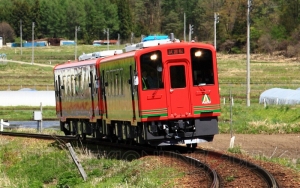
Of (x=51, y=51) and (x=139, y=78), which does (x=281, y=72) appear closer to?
(x=51, y=51)

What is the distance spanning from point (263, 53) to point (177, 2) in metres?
52.6

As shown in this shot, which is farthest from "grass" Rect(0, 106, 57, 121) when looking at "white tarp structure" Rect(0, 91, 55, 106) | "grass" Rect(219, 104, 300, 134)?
"grass" Rect(219, 104, 300, 134)

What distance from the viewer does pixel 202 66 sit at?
21.9 meters

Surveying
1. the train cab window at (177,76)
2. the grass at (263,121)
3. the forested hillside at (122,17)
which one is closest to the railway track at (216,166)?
the train cab window at (177,76)

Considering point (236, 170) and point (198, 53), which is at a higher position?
point (198, 53)

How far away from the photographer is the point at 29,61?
398 feet

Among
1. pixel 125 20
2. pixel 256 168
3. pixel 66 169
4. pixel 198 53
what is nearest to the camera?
pixel 256 168

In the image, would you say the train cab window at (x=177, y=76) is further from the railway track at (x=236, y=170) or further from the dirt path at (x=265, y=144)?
the dirt path at (x=265, y=144)

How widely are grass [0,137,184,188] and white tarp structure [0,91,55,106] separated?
27.2m

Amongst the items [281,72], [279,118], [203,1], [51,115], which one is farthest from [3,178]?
[203,1]

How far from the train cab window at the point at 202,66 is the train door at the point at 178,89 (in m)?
0.27

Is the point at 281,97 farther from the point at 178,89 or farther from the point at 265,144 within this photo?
the point at 178,89

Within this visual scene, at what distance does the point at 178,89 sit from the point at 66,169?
419 centimetres

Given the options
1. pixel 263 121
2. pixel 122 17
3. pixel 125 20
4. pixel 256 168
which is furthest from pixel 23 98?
pixel 122 17
